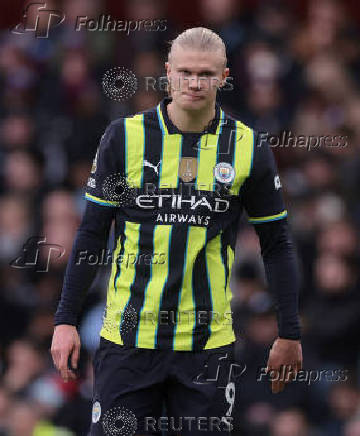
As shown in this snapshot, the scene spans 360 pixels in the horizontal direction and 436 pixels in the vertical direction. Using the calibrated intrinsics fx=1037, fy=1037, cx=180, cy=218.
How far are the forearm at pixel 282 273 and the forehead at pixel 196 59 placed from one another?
29.8 inches

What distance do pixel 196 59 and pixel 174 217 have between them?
2.26 feet

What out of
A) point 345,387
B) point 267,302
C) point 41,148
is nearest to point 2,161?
point 41,148

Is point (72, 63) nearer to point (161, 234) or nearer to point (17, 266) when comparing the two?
point (17, 266)

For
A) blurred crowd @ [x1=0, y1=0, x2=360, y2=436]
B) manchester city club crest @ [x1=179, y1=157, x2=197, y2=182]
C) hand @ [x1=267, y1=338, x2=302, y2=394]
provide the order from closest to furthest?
manchester city club crest @ [x1=179, y1=157, x2=197, y2=182]
hand @ [x1=267, y1=338, x2=302, y2=394]
blurred crowd @ [x1=0, y1=0, x2=360, y2=436]

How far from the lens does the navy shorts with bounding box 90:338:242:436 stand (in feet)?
14.5

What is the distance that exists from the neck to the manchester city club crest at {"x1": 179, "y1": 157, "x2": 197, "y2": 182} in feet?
0.48

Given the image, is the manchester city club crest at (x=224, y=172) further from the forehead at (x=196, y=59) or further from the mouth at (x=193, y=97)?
the forehead at (x=196, y=59)

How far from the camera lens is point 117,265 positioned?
4.56 meters

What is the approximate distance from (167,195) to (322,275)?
287 centimetres

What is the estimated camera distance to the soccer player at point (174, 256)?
14.6ft

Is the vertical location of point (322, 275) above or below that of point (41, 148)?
below

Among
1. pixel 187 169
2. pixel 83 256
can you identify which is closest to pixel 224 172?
pixel 187 169

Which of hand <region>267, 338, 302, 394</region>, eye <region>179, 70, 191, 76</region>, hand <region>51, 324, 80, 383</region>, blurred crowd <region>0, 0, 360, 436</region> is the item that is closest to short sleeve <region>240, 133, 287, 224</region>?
eye <region>179, 70, 191, 76</region>

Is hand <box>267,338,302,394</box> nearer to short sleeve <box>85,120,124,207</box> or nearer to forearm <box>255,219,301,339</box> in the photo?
forearm <box>255,219,301,339</box>
